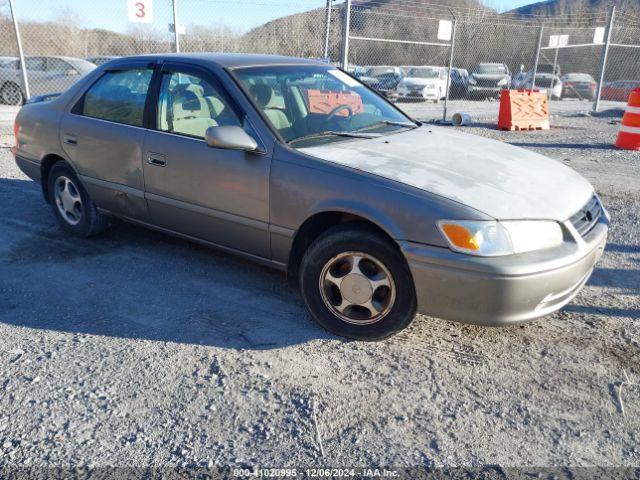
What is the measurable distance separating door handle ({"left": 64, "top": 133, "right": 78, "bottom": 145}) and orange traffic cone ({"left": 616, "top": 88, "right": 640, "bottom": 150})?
343 inches

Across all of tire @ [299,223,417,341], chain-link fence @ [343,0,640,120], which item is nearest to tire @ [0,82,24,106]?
chain-link fence @ [343,0,640,120]

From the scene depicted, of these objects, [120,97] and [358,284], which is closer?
[358,284]

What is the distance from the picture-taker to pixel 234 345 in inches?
128

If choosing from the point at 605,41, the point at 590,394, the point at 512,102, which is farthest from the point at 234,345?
the point at 605,41

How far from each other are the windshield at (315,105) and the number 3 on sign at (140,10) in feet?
22.3

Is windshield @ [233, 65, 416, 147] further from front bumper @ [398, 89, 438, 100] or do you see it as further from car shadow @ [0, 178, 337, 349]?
front bumper @ [398, 89, 438, 100]

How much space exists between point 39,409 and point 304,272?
5.09 feet

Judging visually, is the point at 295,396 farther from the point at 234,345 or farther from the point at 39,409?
the point at 39,409

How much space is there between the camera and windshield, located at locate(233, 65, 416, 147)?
12.2ft

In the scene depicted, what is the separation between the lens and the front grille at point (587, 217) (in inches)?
126

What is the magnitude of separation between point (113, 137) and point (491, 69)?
21227 mm

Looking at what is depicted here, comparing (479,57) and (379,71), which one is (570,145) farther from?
(479,57)

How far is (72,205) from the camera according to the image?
495 cm

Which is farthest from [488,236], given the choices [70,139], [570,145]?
[570,145]
